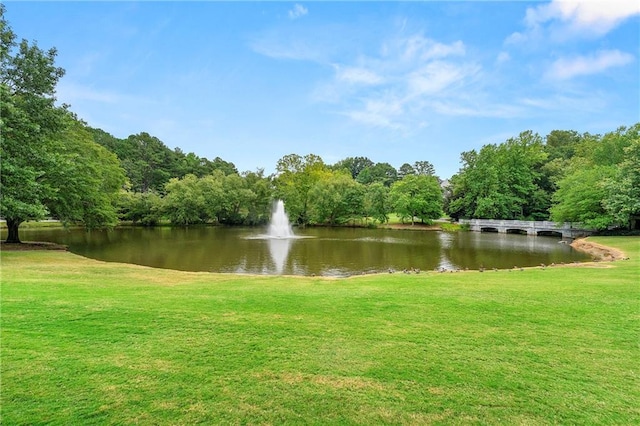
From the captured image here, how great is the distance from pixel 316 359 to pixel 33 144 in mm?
19596

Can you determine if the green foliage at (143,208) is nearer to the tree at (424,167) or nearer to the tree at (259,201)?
the tree at (259,201)

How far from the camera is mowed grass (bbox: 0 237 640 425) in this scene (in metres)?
3.29

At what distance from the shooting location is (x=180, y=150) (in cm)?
9244

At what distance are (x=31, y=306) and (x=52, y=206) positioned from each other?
20320 mm

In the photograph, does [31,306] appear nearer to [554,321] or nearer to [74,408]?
[74,408]

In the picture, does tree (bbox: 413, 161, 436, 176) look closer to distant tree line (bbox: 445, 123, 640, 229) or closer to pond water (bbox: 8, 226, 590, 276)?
distant tree line (bbox: 445, 123, 640, 229)

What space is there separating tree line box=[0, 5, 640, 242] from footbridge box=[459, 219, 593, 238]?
1.90 meters

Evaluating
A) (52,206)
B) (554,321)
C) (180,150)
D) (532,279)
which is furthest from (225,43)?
(180,150)

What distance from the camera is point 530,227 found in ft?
139

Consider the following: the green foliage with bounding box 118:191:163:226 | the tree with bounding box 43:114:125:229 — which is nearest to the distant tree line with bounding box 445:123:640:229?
the tree with bounding box 43:114:125:229

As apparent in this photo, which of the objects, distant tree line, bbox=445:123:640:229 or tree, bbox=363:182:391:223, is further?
tree, bbox=363:182:391:223

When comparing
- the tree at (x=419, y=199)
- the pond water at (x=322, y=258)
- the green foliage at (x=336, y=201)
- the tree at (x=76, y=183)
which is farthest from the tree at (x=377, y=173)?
the tree at (x=76, y=183)

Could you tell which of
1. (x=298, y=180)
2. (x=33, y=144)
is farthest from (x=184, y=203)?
(x=33, y=144)

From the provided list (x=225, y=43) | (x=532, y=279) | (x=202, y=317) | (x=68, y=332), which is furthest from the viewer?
(x=225, y=43)
